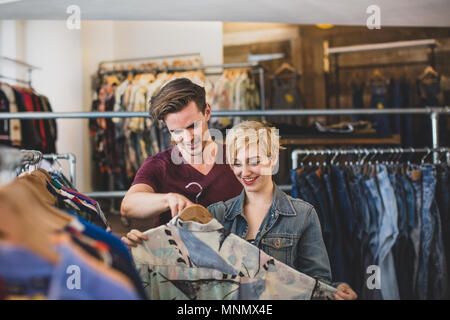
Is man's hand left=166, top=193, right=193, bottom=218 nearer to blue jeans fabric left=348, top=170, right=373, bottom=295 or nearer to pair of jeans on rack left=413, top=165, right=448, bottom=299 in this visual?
blue jeans fabric left=348, top=170, right=373, bottom=295

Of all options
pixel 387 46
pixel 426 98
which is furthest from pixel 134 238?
pixel 387 46

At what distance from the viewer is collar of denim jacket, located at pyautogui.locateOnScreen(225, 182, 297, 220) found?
1163 millimetres

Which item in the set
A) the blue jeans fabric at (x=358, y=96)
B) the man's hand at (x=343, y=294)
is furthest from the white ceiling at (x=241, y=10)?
the blue jeans fabric at (x=358, y=96)

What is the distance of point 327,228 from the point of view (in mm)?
1568

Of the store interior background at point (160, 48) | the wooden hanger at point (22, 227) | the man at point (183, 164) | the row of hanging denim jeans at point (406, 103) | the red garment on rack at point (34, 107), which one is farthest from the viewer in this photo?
the row of hanging denim jeans at point (406, 103)

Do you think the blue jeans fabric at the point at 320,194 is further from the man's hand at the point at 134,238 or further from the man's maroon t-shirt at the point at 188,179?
the man's hand at the point at 134,238

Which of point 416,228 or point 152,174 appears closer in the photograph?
point 152,174

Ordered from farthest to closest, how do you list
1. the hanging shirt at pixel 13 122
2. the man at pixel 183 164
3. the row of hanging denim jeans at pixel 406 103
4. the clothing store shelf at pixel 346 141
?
the row of hanging denim jeans at pixel 406 103 < the hanging shirt at pixel 13 122 < the clothing store shelf at pixel 346 141 < the man at pixel 183 164

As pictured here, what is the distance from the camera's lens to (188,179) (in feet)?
4.25

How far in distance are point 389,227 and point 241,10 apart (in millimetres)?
1099

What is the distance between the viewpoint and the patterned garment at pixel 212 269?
2.93 feet

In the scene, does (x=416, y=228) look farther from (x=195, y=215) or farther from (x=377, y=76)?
(x=377, y=76)

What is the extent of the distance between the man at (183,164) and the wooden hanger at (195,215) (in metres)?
0.28

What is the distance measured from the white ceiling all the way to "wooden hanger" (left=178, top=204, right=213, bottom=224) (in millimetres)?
942
